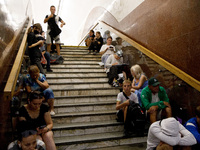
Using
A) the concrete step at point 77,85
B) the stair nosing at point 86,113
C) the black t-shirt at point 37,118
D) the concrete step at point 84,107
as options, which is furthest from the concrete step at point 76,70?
the black t-shirt at point 37,118

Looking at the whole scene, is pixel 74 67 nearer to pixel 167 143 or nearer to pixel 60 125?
pixel 60 125

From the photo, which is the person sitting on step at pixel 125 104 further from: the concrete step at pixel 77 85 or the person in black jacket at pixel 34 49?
the person in black jacket at pixel 34 49

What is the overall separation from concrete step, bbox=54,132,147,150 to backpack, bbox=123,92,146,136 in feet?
0.61

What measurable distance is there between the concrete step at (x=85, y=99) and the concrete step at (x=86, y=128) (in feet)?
2.34

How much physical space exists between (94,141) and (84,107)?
873 millimetres

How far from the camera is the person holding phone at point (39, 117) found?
2117mm

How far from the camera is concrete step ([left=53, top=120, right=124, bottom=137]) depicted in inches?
107

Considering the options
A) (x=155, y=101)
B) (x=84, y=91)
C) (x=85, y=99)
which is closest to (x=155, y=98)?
(x=155, y=101)

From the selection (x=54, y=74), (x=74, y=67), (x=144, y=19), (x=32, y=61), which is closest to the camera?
(x=32, y=61)

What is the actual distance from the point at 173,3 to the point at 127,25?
1987 mm

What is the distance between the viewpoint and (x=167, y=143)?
73.6 inches

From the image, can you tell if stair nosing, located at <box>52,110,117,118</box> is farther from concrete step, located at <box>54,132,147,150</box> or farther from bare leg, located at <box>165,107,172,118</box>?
bare leg, located at <box>165,107,172,118</box>

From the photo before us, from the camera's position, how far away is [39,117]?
223cm

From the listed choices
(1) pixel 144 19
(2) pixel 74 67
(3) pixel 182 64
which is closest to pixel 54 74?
(2) pixel 74 67
